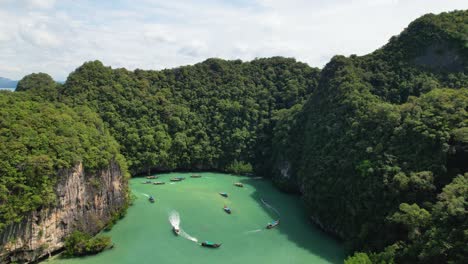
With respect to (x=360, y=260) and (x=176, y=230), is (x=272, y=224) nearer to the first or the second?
(x=176, y=230)

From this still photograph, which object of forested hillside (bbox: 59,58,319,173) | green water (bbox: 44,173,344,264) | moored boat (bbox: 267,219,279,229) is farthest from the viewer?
forested hillside (bbox: 59,58,319,173)

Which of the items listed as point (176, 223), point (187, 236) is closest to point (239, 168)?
point (176, 223)

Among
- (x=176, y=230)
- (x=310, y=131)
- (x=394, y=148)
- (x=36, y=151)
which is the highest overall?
(x=310, y=131)

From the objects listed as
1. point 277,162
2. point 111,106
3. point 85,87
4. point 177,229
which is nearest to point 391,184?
point 177,229

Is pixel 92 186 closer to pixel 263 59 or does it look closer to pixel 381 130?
pixel 381 130

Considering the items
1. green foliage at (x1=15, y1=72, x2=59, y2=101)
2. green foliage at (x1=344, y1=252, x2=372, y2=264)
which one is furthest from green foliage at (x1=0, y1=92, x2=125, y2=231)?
green foliage at (x1=344, y1=252, x2=372, y2=264)

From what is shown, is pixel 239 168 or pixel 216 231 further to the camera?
pixel 239 168

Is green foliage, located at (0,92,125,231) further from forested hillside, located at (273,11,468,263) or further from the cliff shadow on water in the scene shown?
forested hillside, located at (273,11,468,263)
